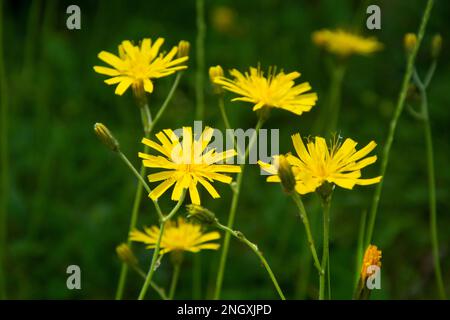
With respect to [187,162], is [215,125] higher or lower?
higher

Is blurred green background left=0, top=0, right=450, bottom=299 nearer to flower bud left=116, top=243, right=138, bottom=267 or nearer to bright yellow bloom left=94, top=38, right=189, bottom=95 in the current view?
flower bud left=116, top=243, right=138, bottom=267

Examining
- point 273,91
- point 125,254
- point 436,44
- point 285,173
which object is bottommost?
point 125,254

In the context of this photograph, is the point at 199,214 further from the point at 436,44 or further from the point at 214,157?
the point at 436,44

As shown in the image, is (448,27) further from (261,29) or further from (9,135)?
(9,135)

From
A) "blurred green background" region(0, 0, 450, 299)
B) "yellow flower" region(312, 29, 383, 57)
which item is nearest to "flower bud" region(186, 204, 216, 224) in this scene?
"blurred green background" region(0, 0, 450, 299)

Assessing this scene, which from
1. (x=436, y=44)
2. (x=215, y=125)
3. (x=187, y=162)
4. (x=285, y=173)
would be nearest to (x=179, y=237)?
(x=187, y=162)
